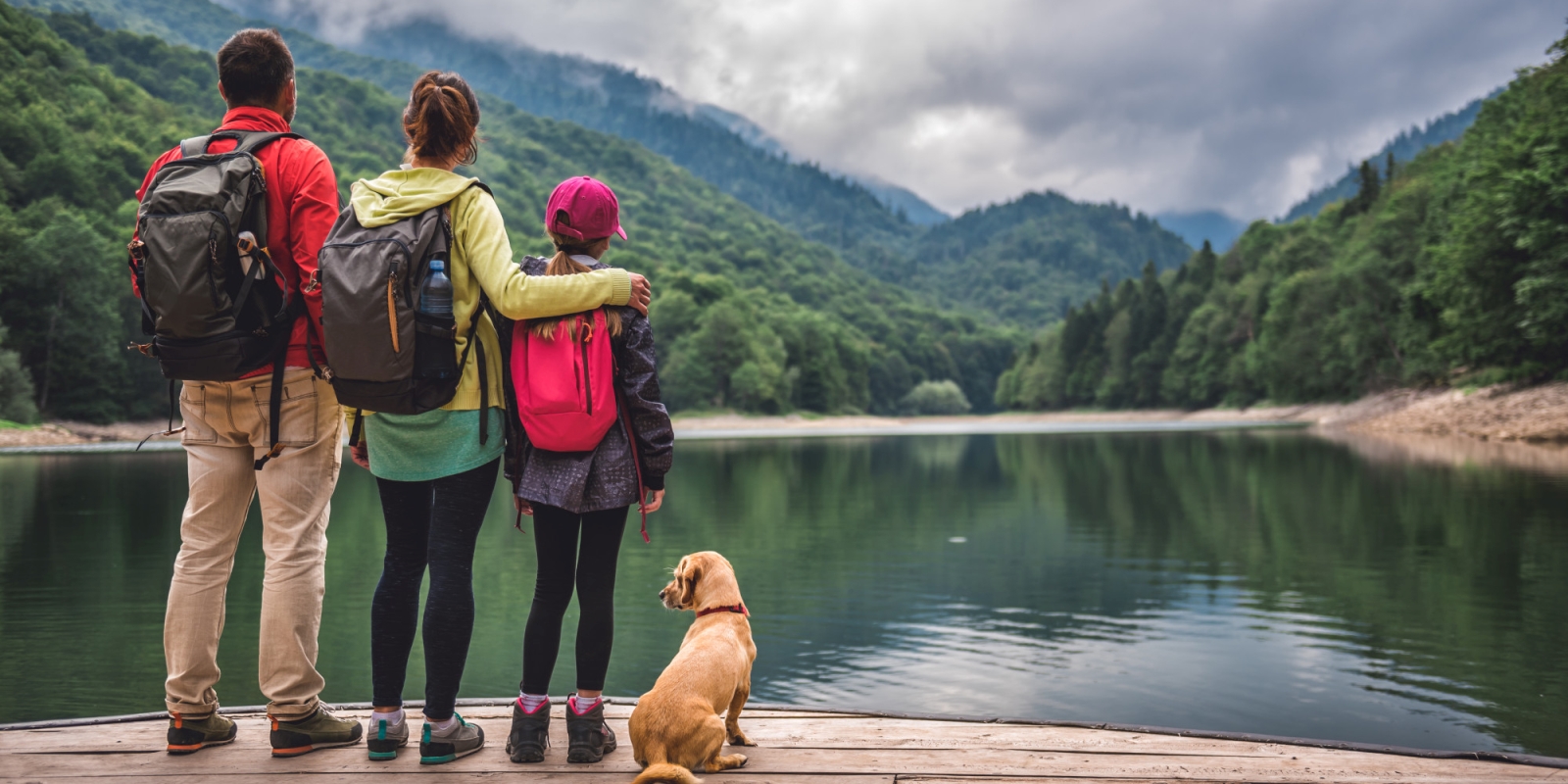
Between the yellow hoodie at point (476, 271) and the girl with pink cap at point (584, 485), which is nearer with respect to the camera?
the yellow hoodie at point (476, 271)

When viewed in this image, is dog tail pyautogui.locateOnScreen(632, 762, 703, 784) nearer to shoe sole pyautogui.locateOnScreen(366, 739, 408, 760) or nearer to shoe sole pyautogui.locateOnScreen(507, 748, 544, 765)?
shoe sole pyautogui.locateOnScreen(507, 748, 544, 765)

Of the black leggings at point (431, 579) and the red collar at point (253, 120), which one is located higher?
the red collar at point (253, 120)

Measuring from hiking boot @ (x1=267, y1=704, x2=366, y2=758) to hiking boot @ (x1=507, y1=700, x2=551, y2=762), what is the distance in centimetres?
63

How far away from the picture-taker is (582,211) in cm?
350

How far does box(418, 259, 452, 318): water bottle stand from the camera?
124 inches

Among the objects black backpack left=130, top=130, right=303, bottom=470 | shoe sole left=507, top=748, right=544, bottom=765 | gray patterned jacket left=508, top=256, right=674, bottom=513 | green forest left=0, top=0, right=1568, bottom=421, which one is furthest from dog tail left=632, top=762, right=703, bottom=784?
green forest left=0, top=0, right=1568, bottom=421

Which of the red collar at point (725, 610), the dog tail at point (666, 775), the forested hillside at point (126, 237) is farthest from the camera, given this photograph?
the forested hillside at point (126, 237)

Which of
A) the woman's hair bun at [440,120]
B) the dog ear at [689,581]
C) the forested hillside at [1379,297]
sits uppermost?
the forested hillside at [1379,297]

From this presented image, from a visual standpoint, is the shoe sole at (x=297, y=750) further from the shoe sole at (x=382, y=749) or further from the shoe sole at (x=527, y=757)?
the shoe sole at (x=527, y=757)

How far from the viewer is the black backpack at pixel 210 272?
3115mm

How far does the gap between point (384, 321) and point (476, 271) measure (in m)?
0.37

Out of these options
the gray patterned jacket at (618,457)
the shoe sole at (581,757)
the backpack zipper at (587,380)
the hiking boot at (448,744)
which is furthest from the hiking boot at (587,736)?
the backpack zipper at (587,380)

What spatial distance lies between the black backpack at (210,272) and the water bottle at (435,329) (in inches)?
21.1

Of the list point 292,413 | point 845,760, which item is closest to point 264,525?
point 292,413
